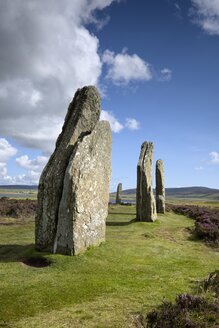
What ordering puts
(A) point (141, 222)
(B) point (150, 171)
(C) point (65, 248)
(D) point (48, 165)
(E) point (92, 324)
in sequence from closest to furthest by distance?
(E) point (92, 324) → (C) point (65, 248) → (D) point (48, 165) → (A) point (141, 222) → (B) point (150, 171)

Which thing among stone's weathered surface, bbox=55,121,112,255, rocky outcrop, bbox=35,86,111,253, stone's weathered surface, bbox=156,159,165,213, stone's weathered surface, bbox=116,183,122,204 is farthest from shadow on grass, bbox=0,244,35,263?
stone's weathered surface, bbox=116,183,122,204

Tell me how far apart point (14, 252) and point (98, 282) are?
5.28 meters

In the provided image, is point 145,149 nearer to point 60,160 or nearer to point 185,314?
point 60,160

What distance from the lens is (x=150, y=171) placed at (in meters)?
28.0

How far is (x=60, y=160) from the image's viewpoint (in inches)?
581

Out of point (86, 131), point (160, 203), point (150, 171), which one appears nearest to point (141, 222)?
point (150, 171)

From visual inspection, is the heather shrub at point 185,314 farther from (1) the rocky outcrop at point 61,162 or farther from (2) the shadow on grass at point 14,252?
(2) the shadow on grass at point 14,252

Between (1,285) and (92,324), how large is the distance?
371 centimetres

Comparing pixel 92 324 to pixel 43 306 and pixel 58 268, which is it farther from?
pixel 58 268

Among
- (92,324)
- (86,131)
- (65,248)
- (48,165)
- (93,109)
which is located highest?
(93,109)

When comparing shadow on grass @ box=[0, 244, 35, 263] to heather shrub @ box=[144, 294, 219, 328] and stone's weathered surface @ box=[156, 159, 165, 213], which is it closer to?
heather shrub @ box=[144, 294, 219, 328]

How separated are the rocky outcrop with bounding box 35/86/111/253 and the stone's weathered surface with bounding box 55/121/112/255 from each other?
113 mm

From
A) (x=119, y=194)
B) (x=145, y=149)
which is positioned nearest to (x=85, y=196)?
(x=145, y=149)

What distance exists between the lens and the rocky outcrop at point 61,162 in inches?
559
